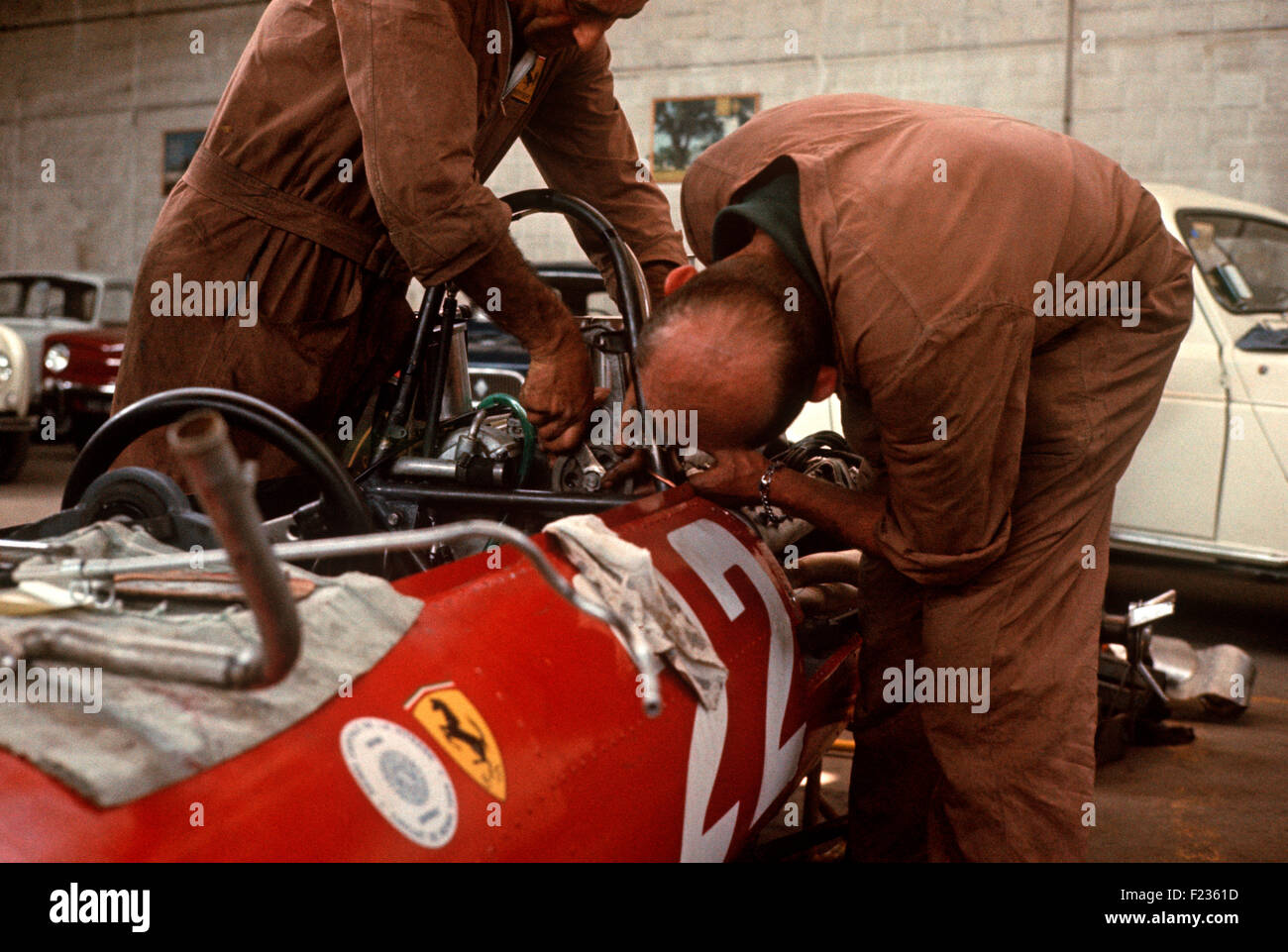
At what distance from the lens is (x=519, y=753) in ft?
3.72

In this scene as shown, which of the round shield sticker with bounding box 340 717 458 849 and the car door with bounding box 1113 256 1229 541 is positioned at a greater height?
the round shield sticker with bounding box 340 717 458 849

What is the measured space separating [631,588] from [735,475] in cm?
56

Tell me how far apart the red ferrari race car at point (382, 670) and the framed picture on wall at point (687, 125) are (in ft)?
28.3

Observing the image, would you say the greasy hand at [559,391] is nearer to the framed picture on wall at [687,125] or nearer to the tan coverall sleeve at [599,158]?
the tan coverall sleeve at [599,158]

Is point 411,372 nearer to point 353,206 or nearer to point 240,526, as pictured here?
point 353,206

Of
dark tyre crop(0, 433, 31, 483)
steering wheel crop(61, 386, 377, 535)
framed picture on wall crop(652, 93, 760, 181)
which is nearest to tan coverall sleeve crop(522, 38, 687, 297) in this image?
steering wheel crop(61, 386, 377, 535)

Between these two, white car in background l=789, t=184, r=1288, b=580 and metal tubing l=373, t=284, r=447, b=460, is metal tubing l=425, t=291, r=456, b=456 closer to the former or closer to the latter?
metal tubing l=373, t=284, r=447, b=460

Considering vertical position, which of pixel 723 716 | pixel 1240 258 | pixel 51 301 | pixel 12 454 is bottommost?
pixel 12 454

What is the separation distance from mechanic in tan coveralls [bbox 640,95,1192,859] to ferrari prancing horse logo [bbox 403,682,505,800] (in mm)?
671

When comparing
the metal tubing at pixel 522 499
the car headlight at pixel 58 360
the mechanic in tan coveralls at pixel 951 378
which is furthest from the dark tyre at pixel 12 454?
the mechanic in tan coveralls at pixel 951 378

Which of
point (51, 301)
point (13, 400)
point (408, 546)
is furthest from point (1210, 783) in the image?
point (51, 301)

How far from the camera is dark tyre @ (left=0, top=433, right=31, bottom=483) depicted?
742cm

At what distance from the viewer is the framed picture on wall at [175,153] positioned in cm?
1238

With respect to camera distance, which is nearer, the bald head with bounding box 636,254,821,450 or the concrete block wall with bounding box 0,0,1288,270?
the bald head with bounding box 636,254,821,450
